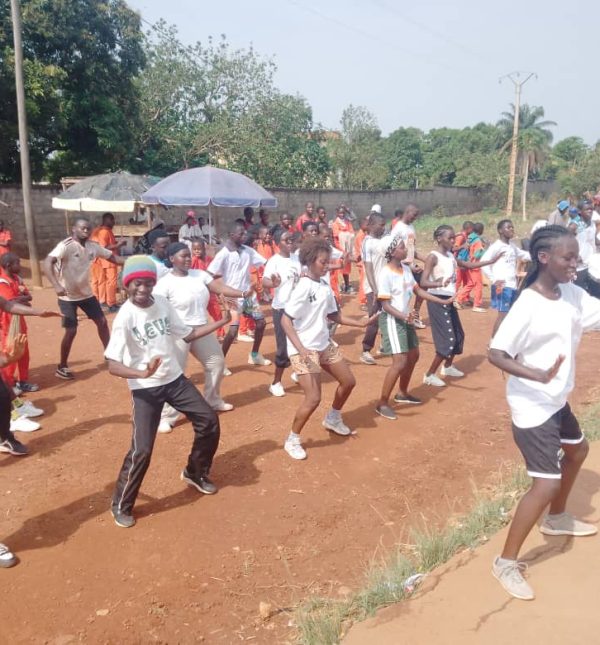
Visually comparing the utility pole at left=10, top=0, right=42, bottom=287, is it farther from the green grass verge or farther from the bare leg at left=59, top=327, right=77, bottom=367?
the green grass verge

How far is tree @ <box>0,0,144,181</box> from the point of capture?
14.5m

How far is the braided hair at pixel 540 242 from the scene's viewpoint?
3.00 m

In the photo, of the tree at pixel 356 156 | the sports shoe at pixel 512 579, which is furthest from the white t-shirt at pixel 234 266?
the tree at pixel 356 156

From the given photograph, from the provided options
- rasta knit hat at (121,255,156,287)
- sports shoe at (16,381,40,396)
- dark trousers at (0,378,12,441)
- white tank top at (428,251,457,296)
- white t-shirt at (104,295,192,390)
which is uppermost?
rasta knit hat at (121,255,156,287)

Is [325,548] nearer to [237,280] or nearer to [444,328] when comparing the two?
[444,328]

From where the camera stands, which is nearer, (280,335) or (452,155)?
(280,335)

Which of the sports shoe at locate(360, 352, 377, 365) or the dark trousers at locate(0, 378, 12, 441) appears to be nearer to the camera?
the dark trousers at locate(0, 378, 12, 441)

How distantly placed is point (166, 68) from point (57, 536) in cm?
2219

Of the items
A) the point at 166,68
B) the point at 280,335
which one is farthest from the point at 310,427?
the point at 166,68

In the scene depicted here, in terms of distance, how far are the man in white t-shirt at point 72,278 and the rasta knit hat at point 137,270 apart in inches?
113

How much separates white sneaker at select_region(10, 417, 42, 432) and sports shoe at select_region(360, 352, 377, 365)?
407cm

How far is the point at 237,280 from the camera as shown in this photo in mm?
7070

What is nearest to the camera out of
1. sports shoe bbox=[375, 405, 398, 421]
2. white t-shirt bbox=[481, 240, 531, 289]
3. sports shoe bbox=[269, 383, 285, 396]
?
sports shoe bbox=[375, 405, 398, 421]

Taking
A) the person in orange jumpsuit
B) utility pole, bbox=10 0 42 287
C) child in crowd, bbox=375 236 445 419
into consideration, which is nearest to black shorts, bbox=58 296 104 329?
child in crowd, bbox=375 236 445 419
